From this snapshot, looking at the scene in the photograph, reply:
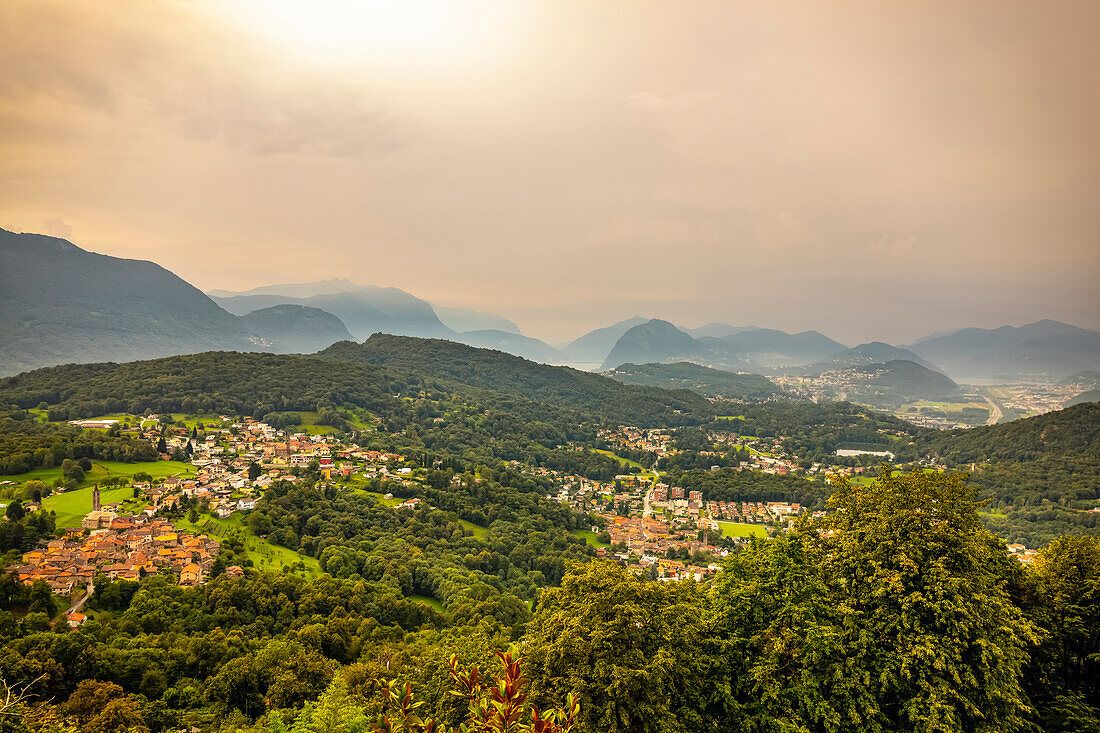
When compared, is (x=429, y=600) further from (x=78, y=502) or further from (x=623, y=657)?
(x=623, y=657)

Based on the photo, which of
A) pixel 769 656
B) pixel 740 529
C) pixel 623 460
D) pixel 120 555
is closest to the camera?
pixel 769 656

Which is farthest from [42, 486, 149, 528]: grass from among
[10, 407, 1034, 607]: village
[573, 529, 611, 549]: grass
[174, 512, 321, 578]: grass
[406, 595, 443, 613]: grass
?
[573, 529, 611, 549]: grass

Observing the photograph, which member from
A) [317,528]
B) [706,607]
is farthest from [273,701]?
[317,528]

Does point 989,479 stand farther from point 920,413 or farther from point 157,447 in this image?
point 920,413

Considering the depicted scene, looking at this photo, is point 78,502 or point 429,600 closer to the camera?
point 429,600

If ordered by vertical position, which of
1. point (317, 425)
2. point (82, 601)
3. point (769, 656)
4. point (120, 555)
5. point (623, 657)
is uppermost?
point (769, 656)

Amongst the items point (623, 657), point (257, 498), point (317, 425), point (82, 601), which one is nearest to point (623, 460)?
point (317, 425)
